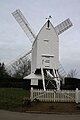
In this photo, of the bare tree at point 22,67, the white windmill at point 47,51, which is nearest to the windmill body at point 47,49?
the white windmill at point 47,51

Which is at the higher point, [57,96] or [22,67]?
[22,67]

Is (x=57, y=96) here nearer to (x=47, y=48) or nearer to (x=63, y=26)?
(x=47, y=48)

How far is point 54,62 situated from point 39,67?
230 cm

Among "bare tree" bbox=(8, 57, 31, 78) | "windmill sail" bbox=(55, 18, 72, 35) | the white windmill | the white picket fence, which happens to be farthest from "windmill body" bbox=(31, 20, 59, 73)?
"bare tree" bbox=(8, 57, 31, 78)

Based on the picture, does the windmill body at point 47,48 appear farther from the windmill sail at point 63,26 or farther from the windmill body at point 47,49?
the windmill sail at point 63,26

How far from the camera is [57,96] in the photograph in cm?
2372

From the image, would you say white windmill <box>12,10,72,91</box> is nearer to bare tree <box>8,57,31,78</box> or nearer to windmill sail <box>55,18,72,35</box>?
windmill sail <box>55,18,72,35</box>

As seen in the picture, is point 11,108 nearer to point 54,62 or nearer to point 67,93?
point 67,93

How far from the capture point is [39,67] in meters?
35.2

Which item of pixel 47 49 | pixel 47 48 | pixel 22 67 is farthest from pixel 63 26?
pixel 22 67

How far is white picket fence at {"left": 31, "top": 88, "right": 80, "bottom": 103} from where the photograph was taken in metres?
23.4

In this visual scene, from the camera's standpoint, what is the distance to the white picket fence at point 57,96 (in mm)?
23359

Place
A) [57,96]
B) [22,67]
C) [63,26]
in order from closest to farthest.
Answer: [57,96], [63,26], [22,67]

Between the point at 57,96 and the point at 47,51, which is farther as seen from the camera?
the point at 47,51
